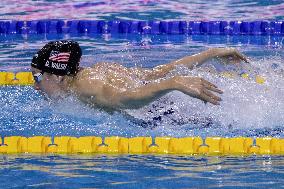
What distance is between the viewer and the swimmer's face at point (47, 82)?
4562 mm

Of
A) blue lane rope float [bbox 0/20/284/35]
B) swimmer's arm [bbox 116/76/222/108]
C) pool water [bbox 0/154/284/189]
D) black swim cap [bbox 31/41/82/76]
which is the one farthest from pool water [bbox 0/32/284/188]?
blue lane rope float [bbox 0/20/284/35]

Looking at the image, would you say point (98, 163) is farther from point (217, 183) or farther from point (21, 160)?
point (217, 183)

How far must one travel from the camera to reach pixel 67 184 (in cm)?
378

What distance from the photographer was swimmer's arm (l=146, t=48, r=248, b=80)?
483 centimetres

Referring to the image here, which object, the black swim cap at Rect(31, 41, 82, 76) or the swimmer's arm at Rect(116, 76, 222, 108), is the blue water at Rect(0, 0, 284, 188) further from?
the swimmer's arm at Rect(116, 76, 222, 108)

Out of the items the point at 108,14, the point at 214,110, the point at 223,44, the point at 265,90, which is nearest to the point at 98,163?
the point at 214,110

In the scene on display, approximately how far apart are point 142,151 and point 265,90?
1.12m

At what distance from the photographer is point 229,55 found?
4.84m

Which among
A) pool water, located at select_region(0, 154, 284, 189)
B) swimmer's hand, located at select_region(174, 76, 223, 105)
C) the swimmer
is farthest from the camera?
the swimmer

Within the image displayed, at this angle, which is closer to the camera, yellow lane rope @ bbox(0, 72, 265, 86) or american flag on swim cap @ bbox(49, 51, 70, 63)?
american flag on swim cap @ bbox(49, 51, 70, 63)

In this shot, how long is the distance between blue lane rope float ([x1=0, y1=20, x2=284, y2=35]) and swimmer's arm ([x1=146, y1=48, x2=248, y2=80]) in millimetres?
3932

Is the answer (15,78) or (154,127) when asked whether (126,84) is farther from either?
(15,78)

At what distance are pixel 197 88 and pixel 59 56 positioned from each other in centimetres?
104

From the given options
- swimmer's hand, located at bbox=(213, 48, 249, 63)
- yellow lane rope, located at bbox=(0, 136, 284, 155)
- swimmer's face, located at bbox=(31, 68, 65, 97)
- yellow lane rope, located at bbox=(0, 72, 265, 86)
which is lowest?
yellow lane rope, located at bbox=(0, 72, 265, 86)
